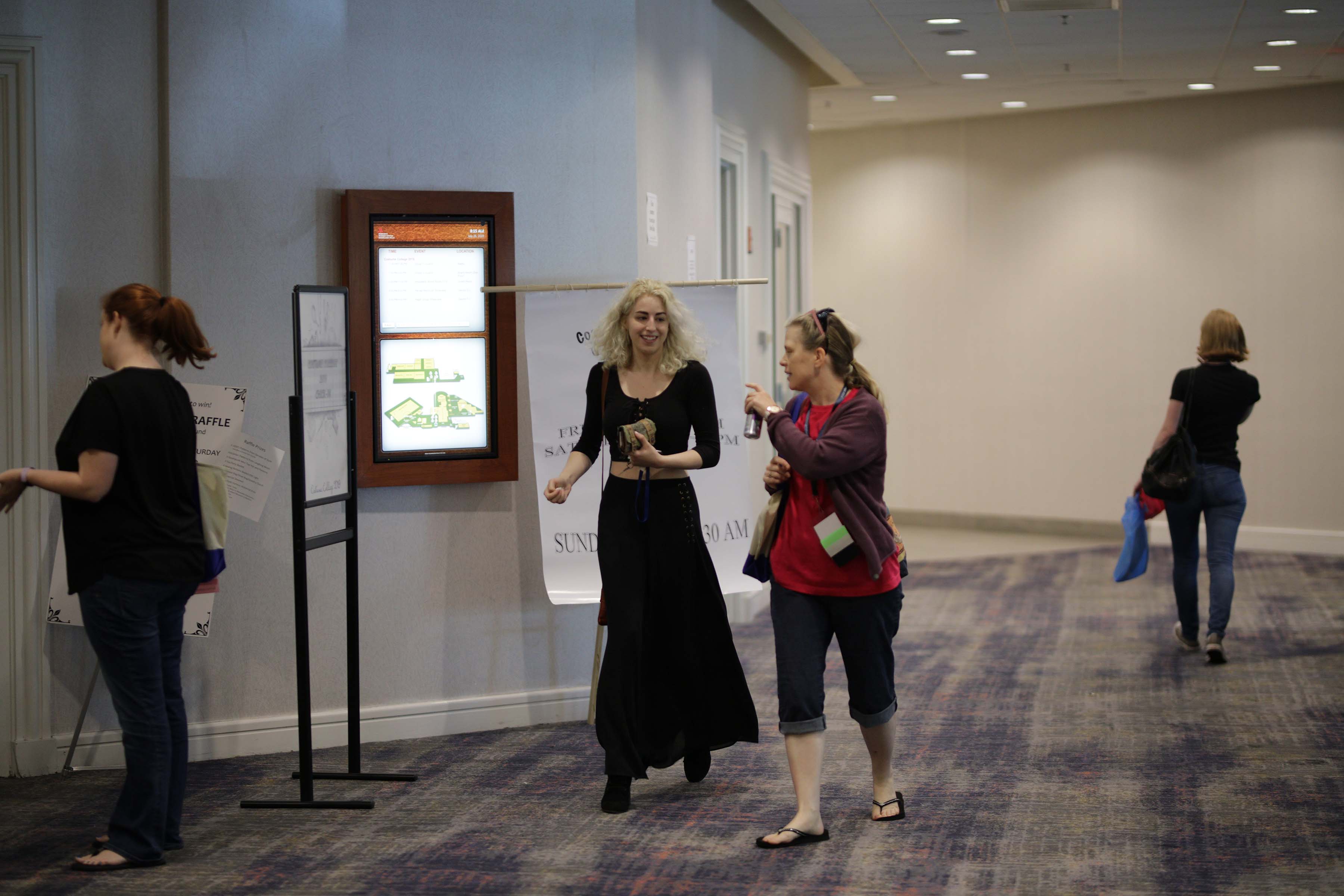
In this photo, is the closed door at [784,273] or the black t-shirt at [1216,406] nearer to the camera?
the black t-shirt at [1216,406]

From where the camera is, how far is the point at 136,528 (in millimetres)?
3340

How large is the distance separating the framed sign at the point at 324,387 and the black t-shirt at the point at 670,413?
0.75m

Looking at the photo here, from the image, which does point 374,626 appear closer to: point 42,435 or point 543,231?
point 42,435

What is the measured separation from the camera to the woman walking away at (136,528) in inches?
129

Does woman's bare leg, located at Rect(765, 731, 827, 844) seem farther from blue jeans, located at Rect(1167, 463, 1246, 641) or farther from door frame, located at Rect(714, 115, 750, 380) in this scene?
door frame, located at Rect(714, 115, 750, 380)

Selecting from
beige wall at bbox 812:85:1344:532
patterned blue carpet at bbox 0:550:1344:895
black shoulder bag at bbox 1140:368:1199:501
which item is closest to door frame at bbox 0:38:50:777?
patterned blue carpet at bbox 0:550:1344:895

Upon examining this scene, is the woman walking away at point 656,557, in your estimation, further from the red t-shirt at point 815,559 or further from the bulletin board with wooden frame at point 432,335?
the bulletin board with wooden frame at point 432,335

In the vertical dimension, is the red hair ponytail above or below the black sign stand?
above

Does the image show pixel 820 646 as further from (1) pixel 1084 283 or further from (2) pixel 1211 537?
(1) pixel 1084 283

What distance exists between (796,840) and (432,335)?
2.23 m

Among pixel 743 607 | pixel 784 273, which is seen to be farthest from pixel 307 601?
pixel 784 273

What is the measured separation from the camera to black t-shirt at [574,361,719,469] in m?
4.00

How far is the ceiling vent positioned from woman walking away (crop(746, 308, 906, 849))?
3.93 m

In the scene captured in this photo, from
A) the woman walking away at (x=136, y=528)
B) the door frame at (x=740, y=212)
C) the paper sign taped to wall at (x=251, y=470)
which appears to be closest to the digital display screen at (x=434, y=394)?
the paper sign taped to wall at (x=251, y=470)
